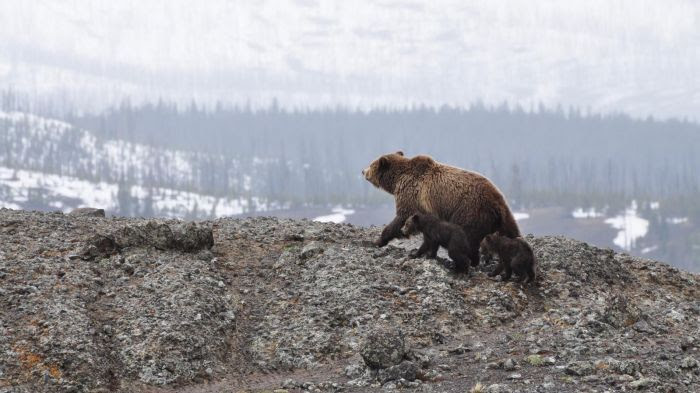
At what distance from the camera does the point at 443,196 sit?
16469 millimetres

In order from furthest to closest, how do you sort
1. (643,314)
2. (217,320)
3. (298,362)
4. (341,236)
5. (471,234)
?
(341,236) → (471,234) → (643,314) → (217,320) → (298,362)

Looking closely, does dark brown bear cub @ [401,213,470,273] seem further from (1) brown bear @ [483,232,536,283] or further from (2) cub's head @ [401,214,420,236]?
(1) brown bear @ [483,232,536,283]

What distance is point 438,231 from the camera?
1560 cm

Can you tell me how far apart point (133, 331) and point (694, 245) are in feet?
613

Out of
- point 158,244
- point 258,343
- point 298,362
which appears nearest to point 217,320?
point 258,343

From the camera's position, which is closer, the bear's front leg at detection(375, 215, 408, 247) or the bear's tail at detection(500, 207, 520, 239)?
the bear's tail at detection(500, 207, 520, 239)

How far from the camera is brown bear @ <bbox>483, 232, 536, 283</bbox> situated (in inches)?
589

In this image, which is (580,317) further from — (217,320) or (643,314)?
(217,320)

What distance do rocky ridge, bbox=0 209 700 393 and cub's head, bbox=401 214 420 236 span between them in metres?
0.48

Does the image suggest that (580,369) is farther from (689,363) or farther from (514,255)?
(514,255)

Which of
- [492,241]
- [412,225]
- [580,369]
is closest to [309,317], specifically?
[412,225]

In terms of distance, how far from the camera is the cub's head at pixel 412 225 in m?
16.1

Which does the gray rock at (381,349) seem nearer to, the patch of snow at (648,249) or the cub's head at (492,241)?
the cub's head at (492,241)

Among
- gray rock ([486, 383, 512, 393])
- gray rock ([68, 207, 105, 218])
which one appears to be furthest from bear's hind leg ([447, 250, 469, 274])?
gray rock ([68, 207, 105, 218])
